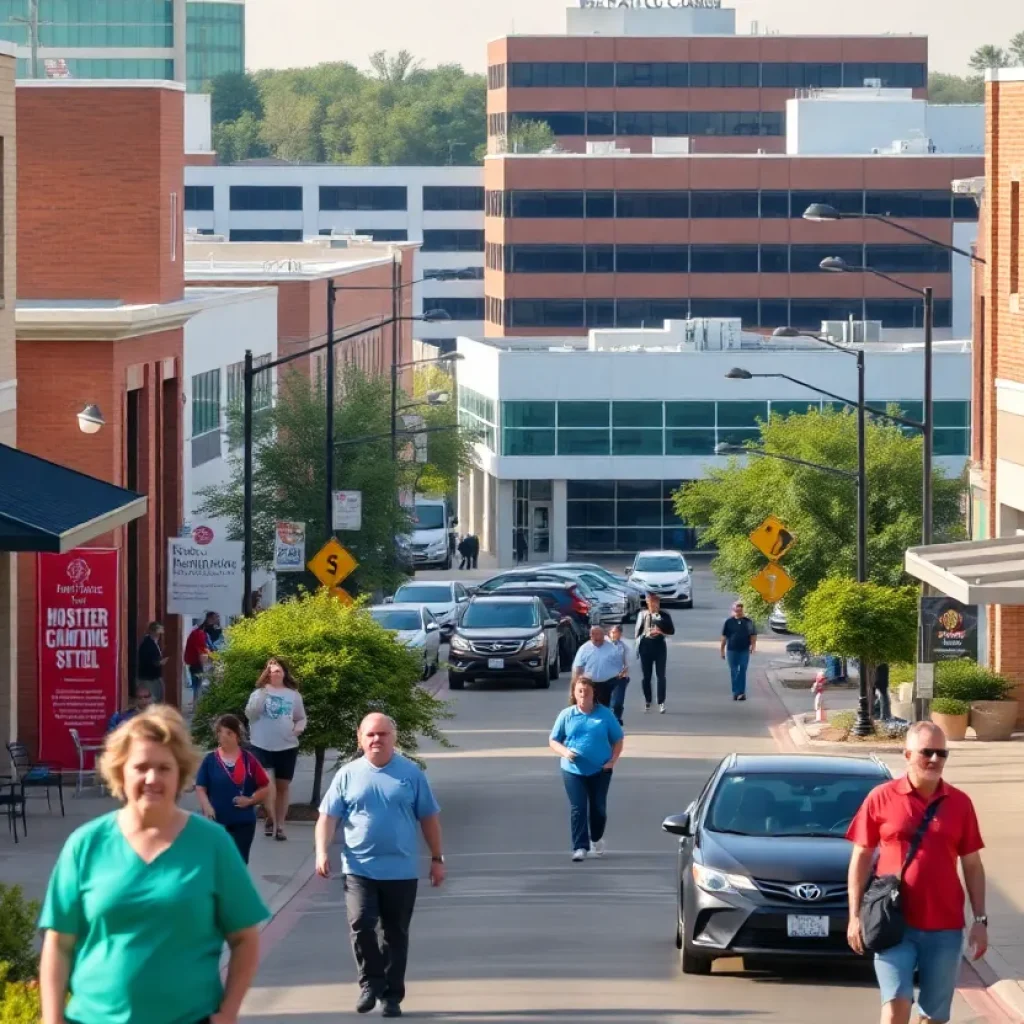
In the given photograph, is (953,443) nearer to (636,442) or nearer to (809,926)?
(636,442)

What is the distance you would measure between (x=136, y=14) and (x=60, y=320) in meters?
67.4

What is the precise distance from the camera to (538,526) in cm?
8700

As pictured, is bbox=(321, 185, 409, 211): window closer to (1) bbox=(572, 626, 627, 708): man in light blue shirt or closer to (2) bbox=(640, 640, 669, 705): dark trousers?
(2) bbox=(640, 640, 669, 705): dark trousers

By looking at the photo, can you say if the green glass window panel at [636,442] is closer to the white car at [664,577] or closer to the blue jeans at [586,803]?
the white car at [664,577]

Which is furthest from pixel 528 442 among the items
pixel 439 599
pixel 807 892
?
pixel 807 892

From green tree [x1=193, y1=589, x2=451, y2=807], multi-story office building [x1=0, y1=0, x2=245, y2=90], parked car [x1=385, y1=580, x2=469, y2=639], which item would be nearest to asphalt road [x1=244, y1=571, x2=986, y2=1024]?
green tree [x1=193, y1=589, x2=451, y2=807]

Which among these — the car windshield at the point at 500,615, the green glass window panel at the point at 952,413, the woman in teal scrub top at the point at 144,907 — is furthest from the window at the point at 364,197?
the woman in teal scrub top at the point at 144,907

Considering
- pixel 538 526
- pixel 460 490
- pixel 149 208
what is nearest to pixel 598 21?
pixel 460 490

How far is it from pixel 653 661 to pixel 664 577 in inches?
1172

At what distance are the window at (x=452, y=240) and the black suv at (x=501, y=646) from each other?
10245 cm

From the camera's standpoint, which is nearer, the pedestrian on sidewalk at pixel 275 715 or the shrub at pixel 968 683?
the pedestrian on sidewalk at pixel 275 715

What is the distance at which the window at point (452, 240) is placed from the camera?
14200cm

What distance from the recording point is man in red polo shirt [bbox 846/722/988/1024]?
34.4 ft

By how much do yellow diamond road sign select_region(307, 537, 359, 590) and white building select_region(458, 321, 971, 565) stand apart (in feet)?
140
